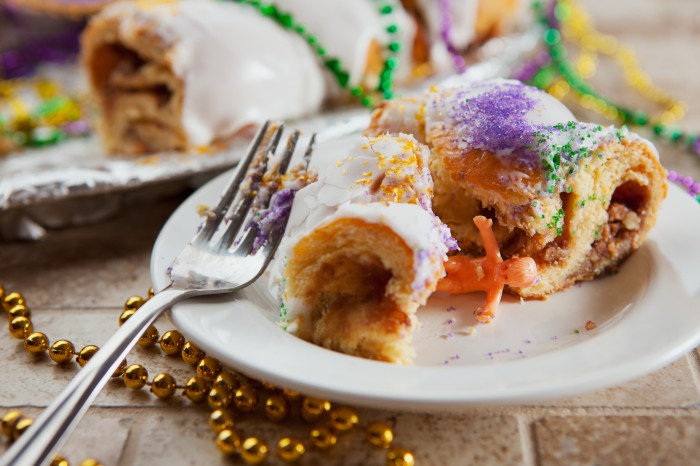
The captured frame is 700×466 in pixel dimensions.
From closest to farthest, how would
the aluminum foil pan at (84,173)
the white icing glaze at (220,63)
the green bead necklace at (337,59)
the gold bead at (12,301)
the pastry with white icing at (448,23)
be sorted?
1. the gold bead at (12,301)
2. the aluminum foil pan at (84,173)
3. the white icing glaze at (220,63)
4. the green bead necklace at (337,59)
5. the pastry with white icing at (448,23)

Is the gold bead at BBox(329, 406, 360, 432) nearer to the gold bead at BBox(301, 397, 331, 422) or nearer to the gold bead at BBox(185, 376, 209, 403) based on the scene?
the gold bead at BBox(301, 397, 331, 422)

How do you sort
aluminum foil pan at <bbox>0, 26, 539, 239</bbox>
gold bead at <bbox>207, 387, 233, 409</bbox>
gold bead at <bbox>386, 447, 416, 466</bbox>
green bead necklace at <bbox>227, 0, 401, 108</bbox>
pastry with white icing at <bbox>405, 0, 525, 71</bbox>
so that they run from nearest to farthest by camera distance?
gold bead at <bbox>386, 447, 416, 466</bbox> < gold bead at <bbox>207, 387, 233, 409</bbox> < aluminum foil pan at <bbox>0, 26, 539, 239</bbox> < green bead necklace at <bbox>227, 0, 401, 108</bbox> < pastry with white icing at <bbox>405, 0, 525, 71</bbox>

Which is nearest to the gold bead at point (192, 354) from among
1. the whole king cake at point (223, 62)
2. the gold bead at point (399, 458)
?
the gold bead at point (399, 458)

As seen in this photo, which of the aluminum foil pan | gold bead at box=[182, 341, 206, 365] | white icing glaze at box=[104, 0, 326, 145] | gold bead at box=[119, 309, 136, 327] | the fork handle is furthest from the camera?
white icing glaze at box=[104, 0, 326, 145]

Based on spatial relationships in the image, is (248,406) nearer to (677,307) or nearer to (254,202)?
(254,202)

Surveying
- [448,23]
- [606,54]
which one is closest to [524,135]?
[448,23]

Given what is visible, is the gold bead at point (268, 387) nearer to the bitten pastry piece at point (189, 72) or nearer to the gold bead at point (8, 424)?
the gold bead at point (8, 424)

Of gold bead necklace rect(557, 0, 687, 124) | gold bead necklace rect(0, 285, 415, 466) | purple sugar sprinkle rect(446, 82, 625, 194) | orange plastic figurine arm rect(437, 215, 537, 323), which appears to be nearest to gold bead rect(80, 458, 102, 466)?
gold bead necklace rect(0, 285, 415, 466)

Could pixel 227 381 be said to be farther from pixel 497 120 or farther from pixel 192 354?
pixel 497 120
